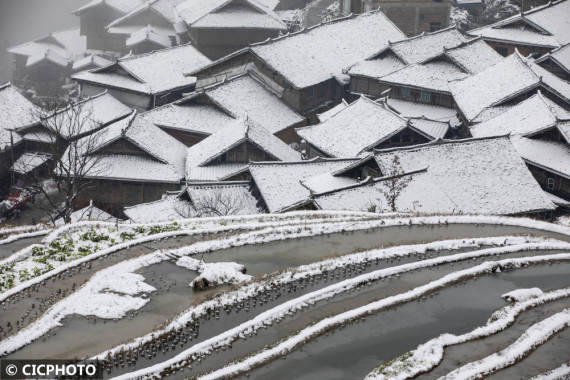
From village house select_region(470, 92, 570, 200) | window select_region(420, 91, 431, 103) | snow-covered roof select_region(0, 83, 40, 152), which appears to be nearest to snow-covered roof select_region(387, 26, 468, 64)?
window select_region(420, 91, 431, 103)

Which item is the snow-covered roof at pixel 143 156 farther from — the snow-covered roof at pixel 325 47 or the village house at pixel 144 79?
the snow-covered roof at pixel 325 47

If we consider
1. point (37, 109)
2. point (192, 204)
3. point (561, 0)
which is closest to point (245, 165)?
point (192, 204)

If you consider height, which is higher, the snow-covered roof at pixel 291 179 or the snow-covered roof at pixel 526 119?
the snow-covered roof at pixel 526 119

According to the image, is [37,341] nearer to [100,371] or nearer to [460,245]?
[100,371]

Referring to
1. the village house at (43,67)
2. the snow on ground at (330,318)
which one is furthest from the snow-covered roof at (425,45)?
the village house at (43,67)

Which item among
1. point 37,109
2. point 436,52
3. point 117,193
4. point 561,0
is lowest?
point 117,193

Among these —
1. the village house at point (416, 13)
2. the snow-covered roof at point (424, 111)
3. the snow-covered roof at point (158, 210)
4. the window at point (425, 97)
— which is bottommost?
the snow-covered roof at point (158, 210)

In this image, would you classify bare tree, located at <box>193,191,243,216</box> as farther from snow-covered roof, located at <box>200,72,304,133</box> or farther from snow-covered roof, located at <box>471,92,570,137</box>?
snow-covered roof, located at <box>471,92,570,137</box>
